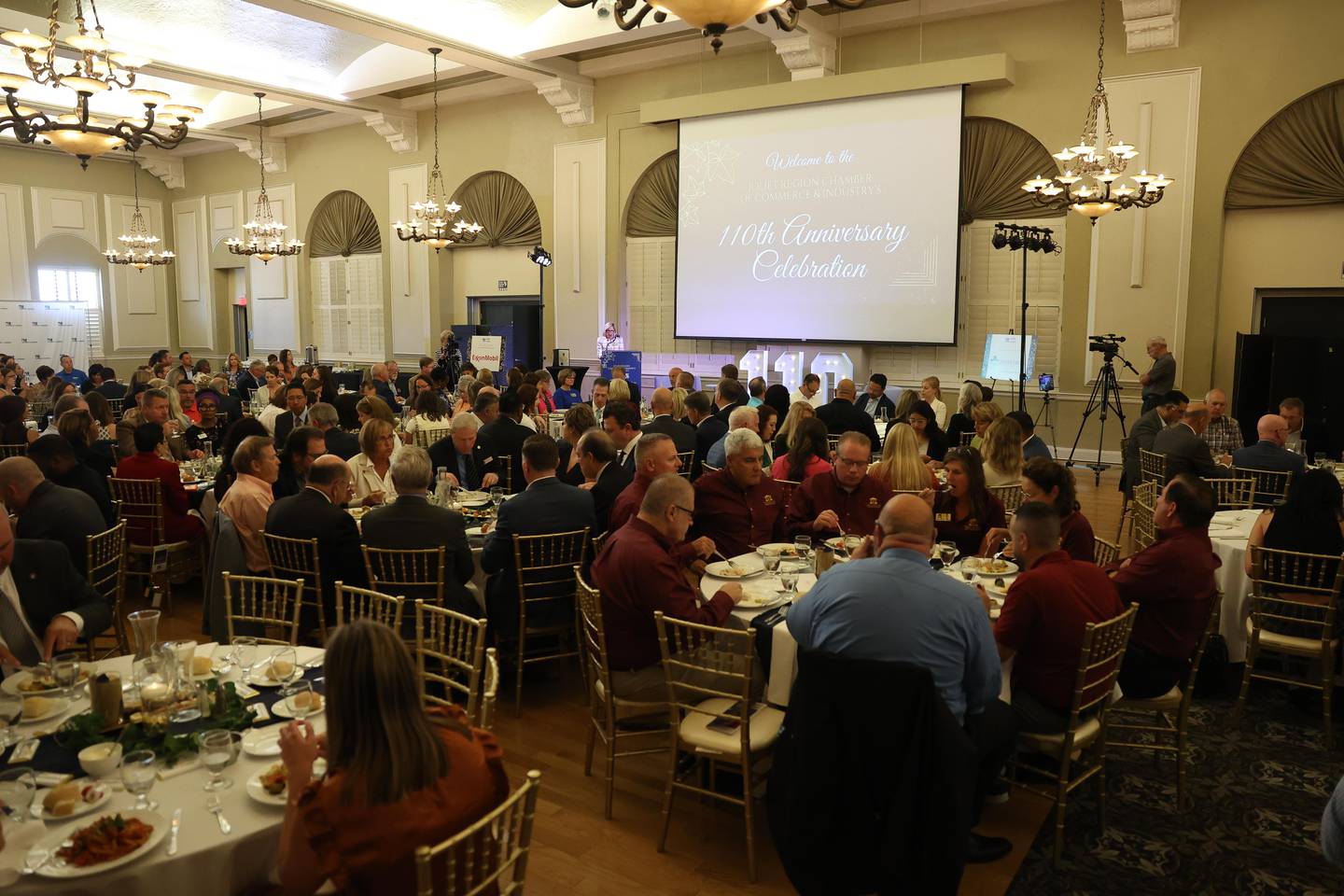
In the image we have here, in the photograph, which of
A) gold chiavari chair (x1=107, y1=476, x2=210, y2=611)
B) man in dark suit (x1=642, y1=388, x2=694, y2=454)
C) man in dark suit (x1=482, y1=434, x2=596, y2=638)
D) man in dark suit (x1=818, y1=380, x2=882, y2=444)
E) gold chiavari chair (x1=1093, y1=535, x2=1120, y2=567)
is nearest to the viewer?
gold chiavari chair (x1=1093, y1=535, x2=1120, y2=567)

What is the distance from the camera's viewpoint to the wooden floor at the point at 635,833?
330 cm

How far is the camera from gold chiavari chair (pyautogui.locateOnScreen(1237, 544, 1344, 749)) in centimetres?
435

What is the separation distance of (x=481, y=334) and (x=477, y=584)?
11.0 meters

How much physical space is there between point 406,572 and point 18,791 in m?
2.29

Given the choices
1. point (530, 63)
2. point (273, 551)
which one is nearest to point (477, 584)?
point (273, 551)

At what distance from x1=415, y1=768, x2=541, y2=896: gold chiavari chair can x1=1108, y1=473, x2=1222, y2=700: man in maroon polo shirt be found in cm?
279

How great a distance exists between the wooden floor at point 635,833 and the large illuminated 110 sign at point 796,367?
8185mm

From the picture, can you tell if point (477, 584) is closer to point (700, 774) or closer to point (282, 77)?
point (700, 774)

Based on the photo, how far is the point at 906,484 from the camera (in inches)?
204

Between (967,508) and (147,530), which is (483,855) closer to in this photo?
(967,508)

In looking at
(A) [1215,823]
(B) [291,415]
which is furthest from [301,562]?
(A) [1215,823]

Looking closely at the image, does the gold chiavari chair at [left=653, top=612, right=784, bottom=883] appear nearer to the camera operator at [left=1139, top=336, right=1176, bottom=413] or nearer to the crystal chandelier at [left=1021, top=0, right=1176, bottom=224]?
the crystal chandelier at [left=1021, top=0, right=1176, bottom=224]

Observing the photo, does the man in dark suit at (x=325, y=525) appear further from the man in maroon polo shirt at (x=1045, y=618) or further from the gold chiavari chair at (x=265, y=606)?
the man in maroon polo shirt at (x=1045, y=618)

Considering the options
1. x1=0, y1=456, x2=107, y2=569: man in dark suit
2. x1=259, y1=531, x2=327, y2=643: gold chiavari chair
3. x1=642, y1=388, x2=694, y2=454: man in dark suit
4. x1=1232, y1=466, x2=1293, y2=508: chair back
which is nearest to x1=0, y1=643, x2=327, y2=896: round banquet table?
x1=259, y1=531, x2=327, y2=643: gold chiavari chair
